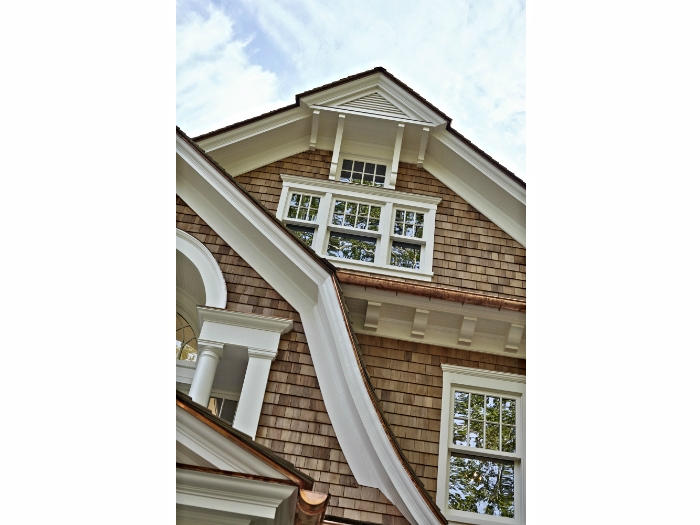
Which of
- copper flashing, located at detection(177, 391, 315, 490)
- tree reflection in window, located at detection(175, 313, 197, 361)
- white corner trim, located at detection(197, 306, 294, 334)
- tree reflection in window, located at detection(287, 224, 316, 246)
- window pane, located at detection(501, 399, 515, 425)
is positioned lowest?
copper flashing, located at detection(177, 391, 315, 490)

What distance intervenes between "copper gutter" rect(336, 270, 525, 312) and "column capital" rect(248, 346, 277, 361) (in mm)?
1583

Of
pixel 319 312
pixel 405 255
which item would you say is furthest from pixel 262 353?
pixel 405 255

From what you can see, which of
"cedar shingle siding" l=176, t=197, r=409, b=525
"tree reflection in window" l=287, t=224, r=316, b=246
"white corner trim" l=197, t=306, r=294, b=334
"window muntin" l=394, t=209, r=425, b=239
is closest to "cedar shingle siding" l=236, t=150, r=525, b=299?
"window muntin" l=394, t=209, r=425, b=239

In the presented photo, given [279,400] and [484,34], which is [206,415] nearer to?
[279,400]

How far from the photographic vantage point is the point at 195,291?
7.70 m

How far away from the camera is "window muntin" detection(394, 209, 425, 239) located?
375 inches

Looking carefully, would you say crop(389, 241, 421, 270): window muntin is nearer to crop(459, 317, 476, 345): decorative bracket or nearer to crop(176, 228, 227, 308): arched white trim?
crop(459, 317, 476, 345): decorative bracket

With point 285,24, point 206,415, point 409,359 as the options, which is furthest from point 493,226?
point 285,24

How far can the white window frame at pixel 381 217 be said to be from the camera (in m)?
8.97

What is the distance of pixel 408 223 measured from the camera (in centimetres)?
967

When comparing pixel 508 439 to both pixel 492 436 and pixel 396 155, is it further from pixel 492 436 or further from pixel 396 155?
pixel 396 155

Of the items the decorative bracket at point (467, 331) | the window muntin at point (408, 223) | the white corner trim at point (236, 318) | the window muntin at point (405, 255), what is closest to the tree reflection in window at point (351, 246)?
the window muntin at point (405, 255)

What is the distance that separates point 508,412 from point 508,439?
0.33 meters
